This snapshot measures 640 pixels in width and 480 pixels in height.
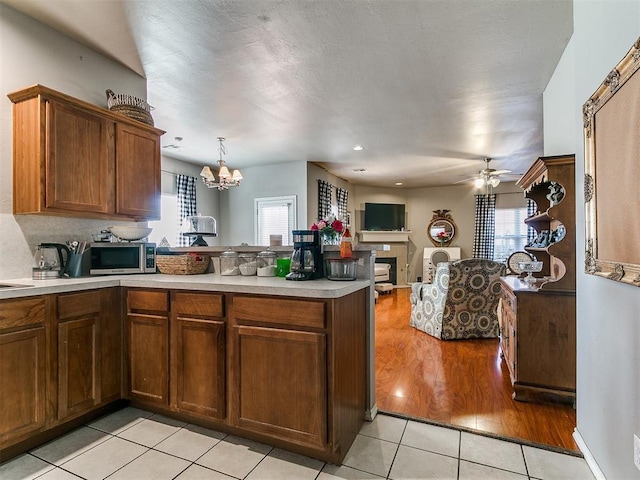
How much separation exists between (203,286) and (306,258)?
672mm

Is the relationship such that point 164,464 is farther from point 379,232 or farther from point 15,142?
point 379,232

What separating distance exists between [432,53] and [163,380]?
317cm

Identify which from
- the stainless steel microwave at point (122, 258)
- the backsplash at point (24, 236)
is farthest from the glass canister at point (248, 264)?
the backsplash at point (24, 236)

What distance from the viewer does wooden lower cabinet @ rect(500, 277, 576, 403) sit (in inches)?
95.4

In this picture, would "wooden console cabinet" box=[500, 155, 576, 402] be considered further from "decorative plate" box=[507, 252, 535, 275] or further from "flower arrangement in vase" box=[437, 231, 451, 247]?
"flower arrangement in vase" box=[437, 231, 451, 247]

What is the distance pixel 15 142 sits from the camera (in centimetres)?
217

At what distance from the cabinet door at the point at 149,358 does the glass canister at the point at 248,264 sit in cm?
64

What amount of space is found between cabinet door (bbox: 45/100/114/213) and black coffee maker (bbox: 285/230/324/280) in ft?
5.14

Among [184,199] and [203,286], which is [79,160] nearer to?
[203,286]

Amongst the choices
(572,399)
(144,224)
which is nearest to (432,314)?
(572,399)

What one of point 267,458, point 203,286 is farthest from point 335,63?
point 267,458

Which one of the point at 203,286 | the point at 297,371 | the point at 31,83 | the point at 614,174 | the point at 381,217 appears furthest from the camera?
the point at 381,217

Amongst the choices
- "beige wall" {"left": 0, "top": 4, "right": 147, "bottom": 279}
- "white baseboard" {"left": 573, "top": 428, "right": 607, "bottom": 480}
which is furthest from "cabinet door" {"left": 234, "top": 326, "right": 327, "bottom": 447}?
"beige wall" {"left": 0, "top": 4, "right": 147, "bottom": 279}

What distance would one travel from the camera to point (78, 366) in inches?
82.0
